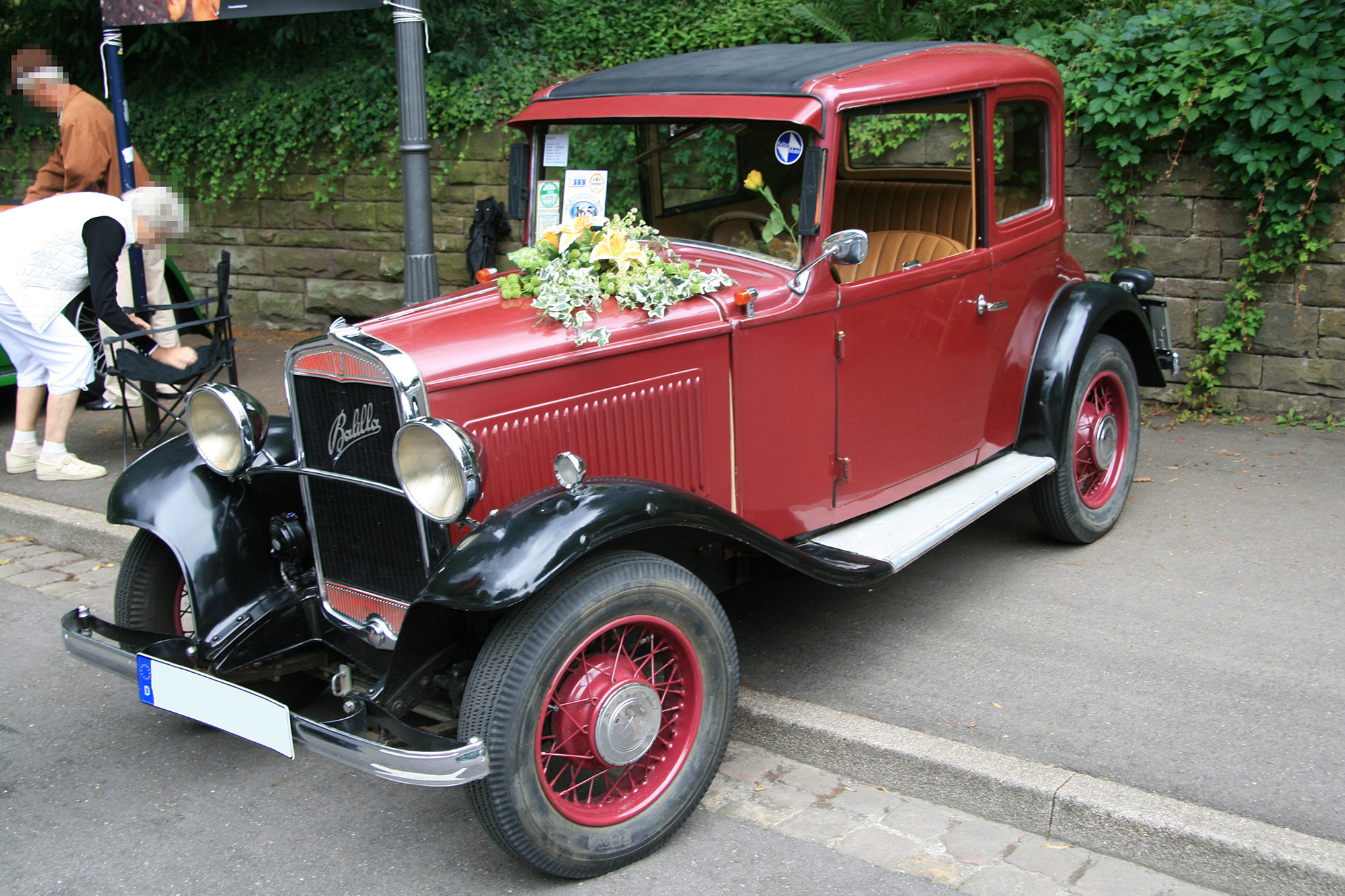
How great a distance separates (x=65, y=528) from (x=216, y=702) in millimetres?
3031

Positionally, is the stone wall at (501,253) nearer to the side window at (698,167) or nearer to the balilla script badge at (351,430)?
the side window at (698,167)

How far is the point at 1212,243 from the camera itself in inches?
238

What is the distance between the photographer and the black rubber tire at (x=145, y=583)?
130 inches

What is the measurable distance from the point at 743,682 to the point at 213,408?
1854 mm

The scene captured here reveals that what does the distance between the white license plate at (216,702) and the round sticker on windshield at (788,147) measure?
84.3 inches

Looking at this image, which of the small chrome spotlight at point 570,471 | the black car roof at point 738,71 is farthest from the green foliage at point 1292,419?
the small chrome spotlight at point 570,471

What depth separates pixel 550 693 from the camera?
251 centimetres

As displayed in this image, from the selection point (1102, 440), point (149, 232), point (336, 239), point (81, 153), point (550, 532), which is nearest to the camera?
point (550, 532)

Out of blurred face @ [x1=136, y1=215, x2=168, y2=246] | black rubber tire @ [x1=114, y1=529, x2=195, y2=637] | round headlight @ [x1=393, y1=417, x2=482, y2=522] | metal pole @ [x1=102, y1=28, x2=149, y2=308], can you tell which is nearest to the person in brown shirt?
metal pole @ [x1=102, y1=28, x2=149, y2=308]

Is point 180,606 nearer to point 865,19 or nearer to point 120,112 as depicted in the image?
point 120,112

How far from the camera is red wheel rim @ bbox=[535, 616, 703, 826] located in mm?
2629

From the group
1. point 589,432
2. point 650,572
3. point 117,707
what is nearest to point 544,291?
point 589,432

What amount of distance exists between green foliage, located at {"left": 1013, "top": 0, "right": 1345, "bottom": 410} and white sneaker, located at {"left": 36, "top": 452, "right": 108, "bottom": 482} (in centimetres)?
584

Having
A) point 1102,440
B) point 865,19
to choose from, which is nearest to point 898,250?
point 1102,440
